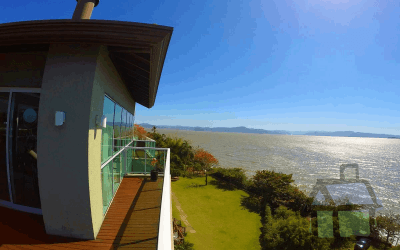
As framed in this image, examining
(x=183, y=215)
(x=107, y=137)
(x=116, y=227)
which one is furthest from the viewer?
(x=183, y=215)

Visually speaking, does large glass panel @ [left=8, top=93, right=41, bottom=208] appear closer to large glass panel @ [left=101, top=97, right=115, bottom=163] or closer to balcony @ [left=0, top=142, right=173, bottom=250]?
balcony @ [left=0, top=142, right=173, bottom=250]

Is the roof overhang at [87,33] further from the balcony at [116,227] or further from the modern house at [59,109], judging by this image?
the balcony at [116,227]

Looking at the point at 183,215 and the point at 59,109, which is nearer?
the point at 59,109

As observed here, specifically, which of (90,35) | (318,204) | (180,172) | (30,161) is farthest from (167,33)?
Result: (180,172)

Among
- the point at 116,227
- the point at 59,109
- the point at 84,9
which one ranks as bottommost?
the point at 116,227

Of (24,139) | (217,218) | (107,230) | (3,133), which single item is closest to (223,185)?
(217,218)

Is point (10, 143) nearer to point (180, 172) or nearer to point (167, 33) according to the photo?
point (167, 33)

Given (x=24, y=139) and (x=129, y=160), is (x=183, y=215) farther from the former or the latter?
(x=24, y=139)

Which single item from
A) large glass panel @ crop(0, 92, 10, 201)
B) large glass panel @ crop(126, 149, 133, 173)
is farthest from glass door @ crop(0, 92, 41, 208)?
large glass panel @ crop(126, 149, 133, 173)
